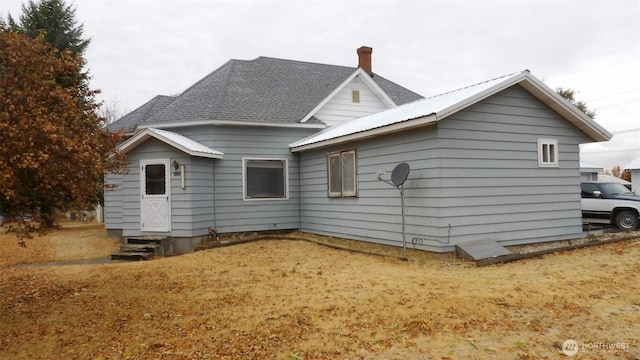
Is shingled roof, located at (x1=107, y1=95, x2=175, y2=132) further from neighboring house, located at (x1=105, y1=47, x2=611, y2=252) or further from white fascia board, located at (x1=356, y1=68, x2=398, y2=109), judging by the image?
white fascia board, located at (x1=356, y1=68, x2=398, y2=109)

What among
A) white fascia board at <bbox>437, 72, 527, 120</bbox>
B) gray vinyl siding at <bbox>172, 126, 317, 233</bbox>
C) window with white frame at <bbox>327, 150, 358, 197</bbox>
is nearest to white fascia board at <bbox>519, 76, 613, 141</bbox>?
white fascia board at <bbox>437, 72, 527, 120</bbox>

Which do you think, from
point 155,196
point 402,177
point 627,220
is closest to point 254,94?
point 155,196

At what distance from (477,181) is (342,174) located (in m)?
3.65

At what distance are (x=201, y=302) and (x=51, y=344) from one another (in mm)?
1826

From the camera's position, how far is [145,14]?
13.9m

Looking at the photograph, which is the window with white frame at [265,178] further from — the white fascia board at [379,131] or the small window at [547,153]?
the small window at [547,153]

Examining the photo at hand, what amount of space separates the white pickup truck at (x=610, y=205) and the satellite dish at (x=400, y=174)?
321 inches

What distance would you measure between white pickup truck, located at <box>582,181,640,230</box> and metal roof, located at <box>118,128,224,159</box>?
11399 mm

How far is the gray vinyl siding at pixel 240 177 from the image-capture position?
1220cm

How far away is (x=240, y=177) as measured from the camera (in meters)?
12.4

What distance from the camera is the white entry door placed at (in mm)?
11383

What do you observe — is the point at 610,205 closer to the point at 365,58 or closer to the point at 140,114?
the point at 365,58

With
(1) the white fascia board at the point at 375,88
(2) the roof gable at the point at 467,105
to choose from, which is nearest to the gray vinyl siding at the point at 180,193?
(2) the roof gable at the point at 467,105

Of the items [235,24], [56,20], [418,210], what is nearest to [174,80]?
[56,20]
